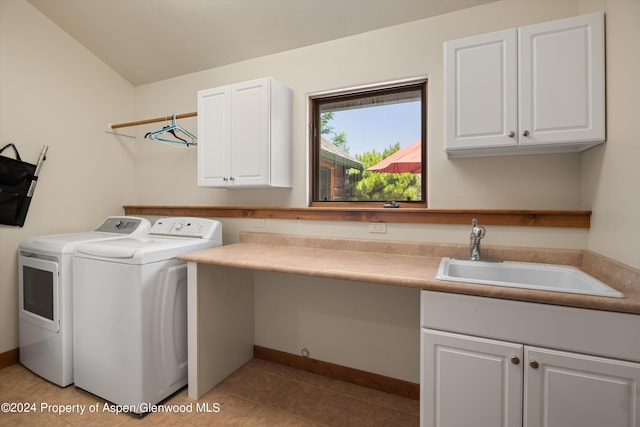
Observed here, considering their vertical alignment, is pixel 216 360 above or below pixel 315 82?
below

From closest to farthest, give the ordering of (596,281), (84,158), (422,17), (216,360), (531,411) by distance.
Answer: (531,411), (596,281), (422,17), (216,360), (84,158)

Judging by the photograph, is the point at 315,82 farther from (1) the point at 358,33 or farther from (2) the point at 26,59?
(2) the point at 26,59

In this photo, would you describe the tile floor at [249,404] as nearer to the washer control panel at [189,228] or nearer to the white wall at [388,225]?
the white wall at [388,225]

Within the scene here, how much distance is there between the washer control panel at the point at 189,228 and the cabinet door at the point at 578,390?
→ 78.6 inches

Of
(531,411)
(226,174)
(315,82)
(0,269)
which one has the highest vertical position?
(315,82)

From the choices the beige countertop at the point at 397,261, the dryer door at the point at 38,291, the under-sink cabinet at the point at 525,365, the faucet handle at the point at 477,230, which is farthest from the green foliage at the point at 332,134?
the dryer door at the point at 38,291

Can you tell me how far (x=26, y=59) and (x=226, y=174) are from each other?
177 centimetres

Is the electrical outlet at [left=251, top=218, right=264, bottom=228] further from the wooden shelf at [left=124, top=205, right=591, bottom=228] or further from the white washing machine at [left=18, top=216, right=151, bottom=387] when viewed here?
the white washing machine at [left=18, top=216, right=151, bottom=387]

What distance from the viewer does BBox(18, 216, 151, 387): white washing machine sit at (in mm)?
1995

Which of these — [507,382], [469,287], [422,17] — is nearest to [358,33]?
[422,17]

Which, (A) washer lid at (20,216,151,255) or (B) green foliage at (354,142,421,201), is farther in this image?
(B) green foliage at (354,142,421,201)

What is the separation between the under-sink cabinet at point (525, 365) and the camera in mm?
1065

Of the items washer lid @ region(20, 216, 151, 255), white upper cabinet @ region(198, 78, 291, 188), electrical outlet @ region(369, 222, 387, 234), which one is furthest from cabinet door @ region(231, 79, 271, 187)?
washer lid @ region(20, 216, 151, 255)

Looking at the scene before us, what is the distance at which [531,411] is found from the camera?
1.17 m
